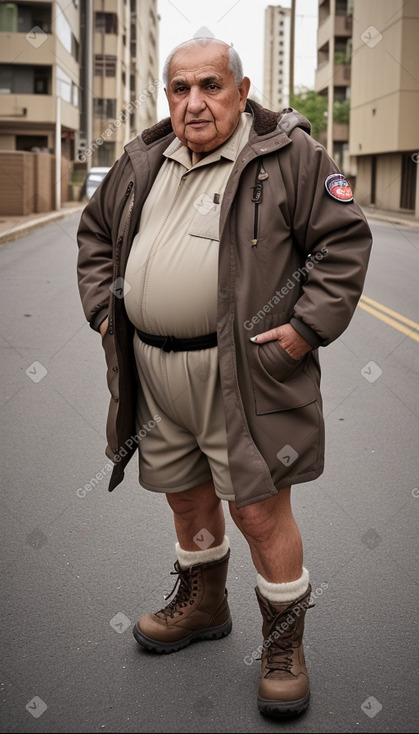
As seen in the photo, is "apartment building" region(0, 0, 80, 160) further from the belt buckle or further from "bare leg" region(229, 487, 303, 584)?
"bare leg" region(229, 487, 303, 584)

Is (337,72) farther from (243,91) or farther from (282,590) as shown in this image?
(282,590)

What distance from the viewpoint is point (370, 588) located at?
3.81 meters

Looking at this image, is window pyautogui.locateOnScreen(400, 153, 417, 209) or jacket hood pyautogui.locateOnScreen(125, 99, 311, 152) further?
window pyautogui.locateOnScreen(400, 153, 417, 209)

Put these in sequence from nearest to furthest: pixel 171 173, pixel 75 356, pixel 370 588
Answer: pixel 171 173 < pixel 370 588 < pixel 75 356

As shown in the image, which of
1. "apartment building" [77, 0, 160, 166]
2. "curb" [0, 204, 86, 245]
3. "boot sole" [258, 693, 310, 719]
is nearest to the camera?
"boot sole" [258, 693, 310, 719]

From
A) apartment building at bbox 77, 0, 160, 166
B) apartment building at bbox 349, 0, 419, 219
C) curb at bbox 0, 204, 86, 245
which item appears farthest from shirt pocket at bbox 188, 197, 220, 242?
apartment building at bbox 77, 0, 160, 166

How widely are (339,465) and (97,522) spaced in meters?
1.60

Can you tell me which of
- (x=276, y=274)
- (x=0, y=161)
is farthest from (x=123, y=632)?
(x=0, y=161)

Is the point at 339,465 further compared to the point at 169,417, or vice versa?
the point at 339,465

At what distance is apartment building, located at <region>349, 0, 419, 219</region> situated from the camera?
126 ft

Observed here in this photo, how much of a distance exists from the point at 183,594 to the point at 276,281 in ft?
4.24

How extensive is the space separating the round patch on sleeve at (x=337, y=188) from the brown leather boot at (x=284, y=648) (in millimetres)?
1289

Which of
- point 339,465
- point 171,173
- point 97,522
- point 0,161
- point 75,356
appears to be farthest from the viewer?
point 0,161

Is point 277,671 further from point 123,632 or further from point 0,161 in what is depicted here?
point 0,161
